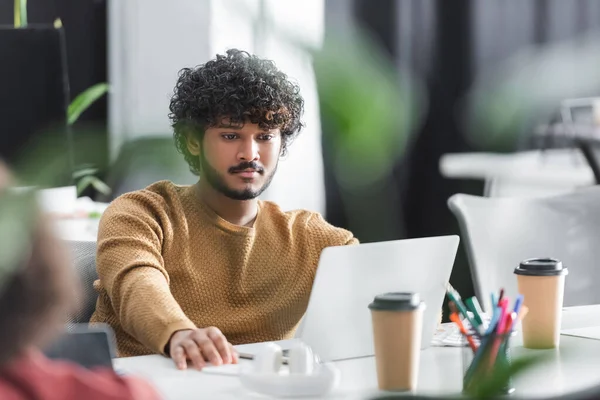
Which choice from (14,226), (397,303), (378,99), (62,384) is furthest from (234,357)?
(14,226)

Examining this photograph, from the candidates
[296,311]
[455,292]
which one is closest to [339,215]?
[455,292]

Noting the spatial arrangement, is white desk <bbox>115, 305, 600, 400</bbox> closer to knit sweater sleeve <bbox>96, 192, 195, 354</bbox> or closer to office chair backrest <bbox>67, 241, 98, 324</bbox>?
knit sweater sleeve <bbox>96, 192, 195, 354</bbox>

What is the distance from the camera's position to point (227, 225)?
1.66 meters

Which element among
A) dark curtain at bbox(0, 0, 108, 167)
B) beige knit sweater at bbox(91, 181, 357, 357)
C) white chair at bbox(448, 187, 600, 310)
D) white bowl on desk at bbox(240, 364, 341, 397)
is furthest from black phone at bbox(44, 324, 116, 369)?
dark curtain at bbox(0, 0, 108, 167)

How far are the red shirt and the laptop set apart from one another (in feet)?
1.90

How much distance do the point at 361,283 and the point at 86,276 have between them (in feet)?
2.16

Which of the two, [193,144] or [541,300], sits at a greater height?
[193,144]

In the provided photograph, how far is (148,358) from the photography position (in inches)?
49.6

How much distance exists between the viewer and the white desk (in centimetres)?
106

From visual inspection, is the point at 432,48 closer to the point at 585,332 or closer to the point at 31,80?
the point at 585,332

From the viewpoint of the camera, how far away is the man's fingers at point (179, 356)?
1.19 metres

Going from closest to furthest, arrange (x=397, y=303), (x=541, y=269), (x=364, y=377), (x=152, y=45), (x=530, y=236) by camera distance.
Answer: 1. (x=397, y=303)
2. (x=364, y=377)
3. (x=541, y=269)
4. (x=530, y=236)
5. (x=152, y=45)

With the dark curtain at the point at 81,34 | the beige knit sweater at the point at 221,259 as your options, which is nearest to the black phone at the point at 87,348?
the beige knit sweater at the point at 221,259

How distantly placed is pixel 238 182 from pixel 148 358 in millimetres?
400
